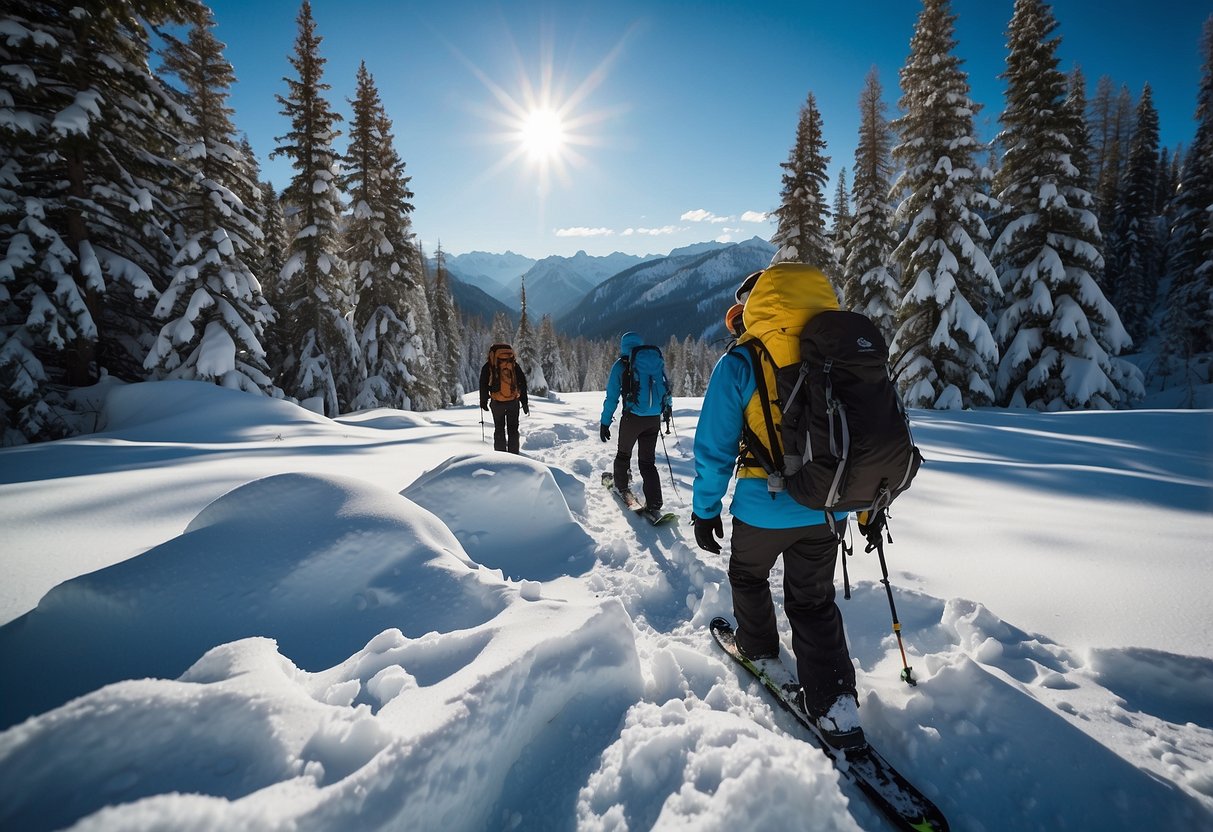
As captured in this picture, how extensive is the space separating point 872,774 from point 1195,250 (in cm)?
4066

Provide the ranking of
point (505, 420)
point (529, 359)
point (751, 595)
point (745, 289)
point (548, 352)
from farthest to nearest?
point (548, 352) < point (529, 359) < point (505, 420) < point (745, 289) < point (751, 595)


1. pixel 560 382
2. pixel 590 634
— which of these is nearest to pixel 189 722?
pixel 590 634

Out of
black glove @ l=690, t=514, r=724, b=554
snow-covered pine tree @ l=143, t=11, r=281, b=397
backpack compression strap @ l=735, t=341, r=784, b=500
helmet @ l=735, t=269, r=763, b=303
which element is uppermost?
snow-covered pine tree @ l=143, t=11, r=281, b=397

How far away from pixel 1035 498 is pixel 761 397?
5.59m

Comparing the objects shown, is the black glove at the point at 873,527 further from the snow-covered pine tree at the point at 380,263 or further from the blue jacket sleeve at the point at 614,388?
the snow-covered pine tree at the point at 380,263

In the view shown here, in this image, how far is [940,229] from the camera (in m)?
15.7

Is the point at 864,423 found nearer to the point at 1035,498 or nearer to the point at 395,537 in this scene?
the point at 395,537

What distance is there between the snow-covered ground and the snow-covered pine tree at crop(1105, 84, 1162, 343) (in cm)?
3967

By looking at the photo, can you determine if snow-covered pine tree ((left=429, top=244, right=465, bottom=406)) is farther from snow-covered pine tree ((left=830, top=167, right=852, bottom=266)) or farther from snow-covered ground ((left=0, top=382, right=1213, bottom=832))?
snow-covered ground ((left=0, top=382, right=1213, bottom=832))

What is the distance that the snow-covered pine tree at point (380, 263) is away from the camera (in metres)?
20.0

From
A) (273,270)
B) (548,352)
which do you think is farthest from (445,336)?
(273,270)

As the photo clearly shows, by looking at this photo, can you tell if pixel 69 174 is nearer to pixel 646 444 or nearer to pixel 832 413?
pixel 646 444

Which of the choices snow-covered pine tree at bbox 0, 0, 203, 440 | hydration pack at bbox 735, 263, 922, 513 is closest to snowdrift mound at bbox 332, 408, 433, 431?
snow-covered pine tree at bbox 0, 0, 203, 440

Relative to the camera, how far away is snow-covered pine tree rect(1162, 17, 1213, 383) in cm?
2200
